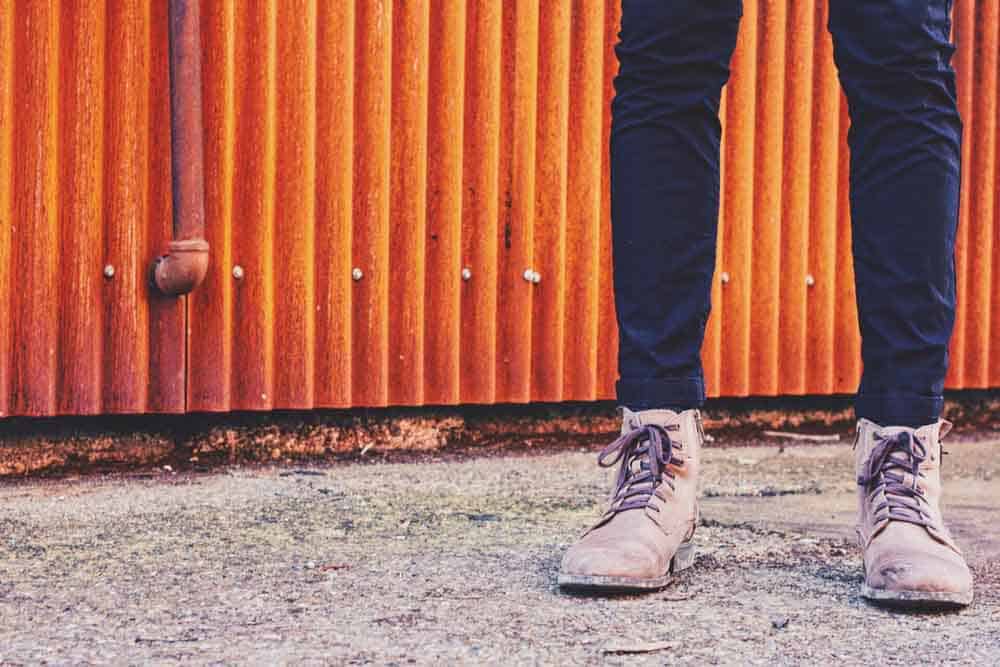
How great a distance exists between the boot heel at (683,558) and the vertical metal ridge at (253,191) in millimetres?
1169

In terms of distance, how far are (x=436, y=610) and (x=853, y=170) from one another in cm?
79

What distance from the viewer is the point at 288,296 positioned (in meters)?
2.61

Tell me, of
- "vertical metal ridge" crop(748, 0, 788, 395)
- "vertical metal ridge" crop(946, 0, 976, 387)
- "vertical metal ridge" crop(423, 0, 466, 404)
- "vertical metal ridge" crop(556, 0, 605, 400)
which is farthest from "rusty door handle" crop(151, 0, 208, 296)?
"vertical metal ridge" crop(946, 0, 976, 387)

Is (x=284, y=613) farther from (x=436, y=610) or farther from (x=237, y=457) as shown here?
(x=237, y=457)

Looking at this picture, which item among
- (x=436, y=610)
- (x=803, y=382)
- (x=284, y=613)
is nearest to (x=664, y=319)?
(x=436, y=610)

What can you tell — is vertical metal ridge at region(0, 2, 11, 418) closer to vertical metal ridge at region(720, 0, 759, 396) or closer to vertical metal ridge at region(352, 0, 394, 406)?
vertical metal ridge at region(352, 0, 394, 406)

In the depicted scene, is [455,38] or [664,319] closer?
[664,319]

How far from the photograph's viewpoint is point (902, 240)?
1641 mm

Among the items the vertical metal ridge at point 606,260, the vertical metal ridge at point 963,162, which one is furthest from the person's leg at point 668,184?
the vertical metal ridge at point 963,162

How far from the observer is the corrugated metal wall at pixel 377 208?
238 cm

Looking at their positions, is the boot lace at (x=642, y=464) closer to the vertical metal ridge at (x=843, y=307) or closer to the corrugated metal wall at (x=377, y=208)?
the corrugated metal wall at (x=377, y=208)

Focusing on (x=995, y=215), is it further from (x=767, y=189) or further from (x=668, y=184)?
(x=668, y=184)

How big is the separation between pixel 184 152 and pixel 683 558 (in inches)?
49.8

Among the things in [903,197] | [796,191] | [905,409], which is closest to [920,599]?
[905,409]
